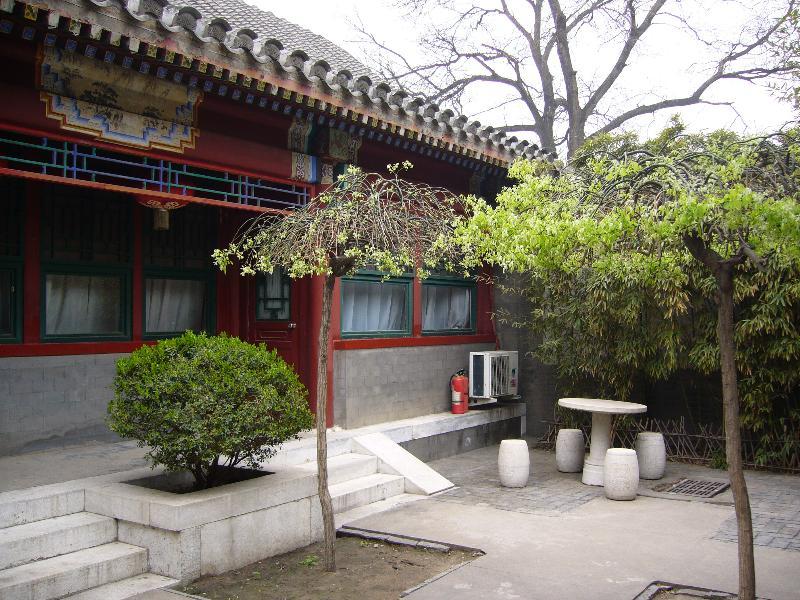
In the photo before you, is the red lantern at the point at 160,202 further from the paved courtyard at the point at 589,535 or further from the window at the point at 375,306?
the paved courtyard at the point at 589,535

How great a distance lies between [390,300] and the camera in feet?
32.0

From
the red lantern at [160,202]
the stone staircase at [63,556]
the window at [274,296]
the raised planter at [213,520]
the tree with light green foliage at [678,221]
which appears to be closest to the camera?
the tree with light green foliage at [678,221]

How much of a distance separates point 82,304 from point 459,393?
485 cm

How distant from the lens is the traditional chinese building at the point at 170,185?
599 centimetres

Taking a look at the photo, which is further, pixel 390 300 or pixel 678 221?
pixel 390 300

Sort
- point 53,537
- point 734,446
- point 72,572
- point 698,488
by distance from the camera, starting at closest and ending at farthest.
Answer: point 734,446, point 72,572, point 53,537, point 698,488

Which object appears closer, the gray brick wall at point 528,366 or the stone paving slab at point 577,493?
the stone paving slab at point 577,493

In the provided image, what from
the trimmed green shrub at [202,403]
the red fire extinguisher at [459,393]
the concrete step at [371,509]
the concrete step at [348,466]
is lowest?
the concrete step at [371,509]

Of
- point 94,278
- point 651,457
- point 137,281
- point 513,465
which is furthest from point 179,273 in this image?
point 651,457

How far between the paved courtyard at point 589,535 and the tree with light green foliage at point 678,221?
1.20 metres

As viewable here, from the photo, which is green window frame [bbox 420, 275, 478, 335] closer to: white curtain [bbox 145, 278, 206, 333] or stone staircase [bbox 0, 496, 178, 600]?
white curtain [bbox 145, 278, 206, 333]

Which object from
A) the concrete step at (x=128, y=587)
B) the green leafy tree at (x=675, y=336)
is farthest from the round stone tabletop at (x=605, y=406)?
the concrete step at (x=128, y=587)

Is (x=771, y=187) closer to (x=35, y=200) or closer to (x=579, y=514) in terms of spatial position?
(x=579, y=514)

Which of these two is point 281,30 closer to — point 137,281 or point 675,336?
point 137,281
